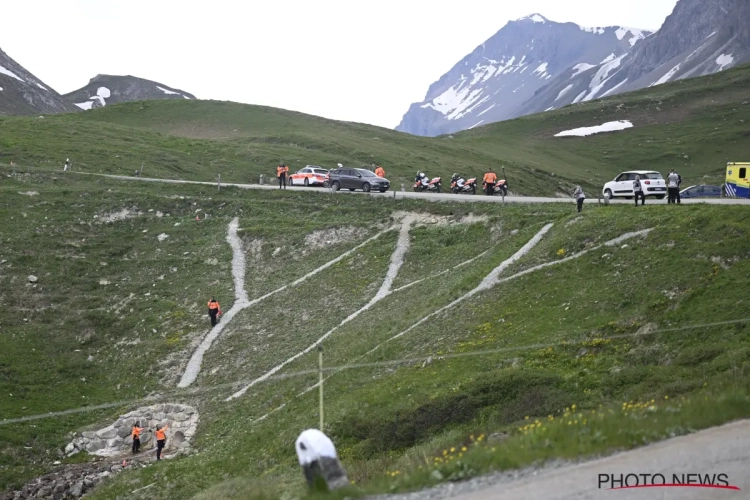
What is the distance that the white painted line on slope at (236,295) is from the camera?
130ft

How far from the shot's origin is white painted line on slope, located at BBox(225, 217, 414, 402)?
1417 inches

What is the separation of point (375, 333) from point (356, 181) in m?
33.0

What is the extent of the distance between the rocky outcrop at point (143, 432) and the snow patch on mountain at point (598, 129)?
118 m

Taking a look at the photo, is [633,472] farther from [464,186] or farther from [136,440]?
[464,186]

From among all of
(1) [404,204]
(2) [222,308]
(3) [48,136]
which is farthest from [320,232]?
→ (3) [48,136]

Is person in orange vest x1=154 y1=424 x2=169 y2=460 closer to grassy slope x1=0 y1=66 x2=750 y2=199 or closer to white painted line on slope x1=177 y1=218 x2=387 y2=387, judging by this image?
white painted line on slope x1=177 y1=218 x2=387 y2=387

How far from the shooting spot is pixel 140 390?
3831 cm

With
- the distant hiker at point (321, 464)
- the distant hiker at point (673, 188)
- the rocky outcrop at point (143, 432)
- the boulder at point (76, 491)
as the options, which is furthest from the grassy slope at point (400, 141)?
the distant hiker at point (321, 464)

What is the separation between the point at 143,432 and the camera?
33.2 m

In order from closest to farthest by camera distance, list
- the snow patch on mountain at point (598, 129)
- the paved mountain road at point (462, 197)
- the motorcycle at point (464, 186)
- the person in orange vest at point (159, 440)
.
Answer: the person in orange vest at point (159, 440)
the paved mountain road at point (462, 197)
the motorcycle at point (464, 186)
the snow patch on mountain at point (598, 129)

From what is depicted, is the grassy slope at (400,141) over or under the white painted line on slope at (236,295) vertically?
over

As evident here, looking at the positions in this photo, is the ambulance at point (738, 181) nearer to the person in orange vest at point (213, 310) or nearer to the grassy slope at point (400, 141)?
the grassy slope at point (400, 141)

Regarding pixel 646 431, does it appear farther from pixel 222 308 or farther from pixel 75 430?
pixel 222 308

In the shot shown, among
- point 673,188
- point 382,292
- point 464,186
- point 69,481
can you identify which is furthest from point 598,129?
point 69,481
